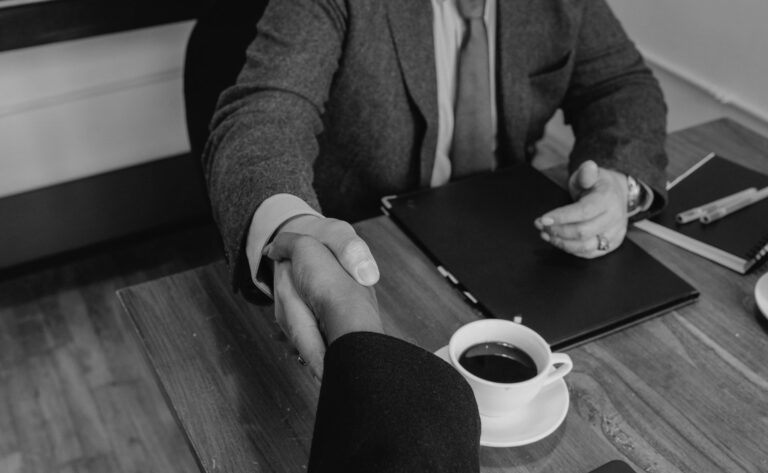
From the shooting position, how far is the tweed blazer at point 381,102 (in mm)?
976

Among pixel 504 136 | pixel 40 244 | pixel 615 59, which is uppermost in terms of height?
pixel 615 59

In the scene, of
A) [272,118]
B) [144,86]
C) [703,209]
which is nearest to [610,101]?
[703,209]

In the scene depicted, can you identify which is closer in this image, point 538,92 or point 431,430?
point 431,430

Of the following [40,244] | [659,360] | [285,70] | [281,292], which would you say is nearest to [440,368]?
[281,292]

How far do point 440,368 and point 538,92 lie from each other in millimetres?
786

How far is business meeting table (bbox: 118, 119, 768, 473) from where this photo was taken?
30.0 inches

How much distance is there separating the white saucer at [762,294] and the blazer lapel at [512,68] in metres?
0.45

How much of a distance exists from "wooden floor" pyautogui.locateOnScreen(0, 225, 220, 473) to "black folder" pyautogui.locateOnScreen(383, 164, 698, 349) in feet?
2.94

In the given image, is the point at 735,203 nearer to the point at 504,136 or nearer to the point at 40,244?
the point at 504,136

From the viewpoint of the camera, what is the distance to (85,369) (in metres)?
1.85

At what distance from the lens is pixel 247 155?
37.7 inches

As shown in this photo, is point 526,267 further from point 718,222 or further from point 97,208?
point 97,208

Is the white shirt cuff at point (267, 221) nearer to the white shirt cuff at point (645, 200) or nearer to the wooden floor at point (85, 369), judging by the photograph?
the white shirt cuff at point (645, 200)

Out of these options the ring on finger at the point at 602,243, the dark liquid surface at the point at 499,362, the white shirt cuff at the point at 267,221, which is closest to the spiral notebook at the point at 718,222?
the ring on finger at the point at 602,243
